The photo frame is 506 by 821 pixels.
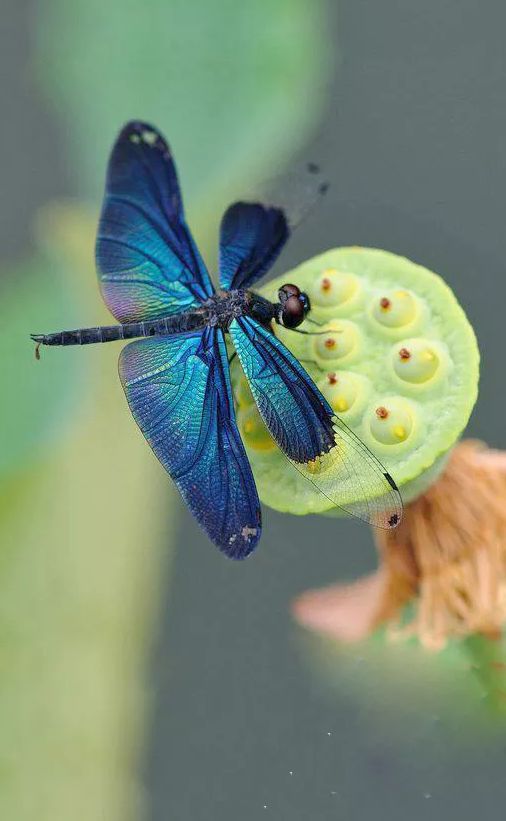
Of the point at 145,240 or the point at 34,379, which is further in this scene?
the point at 34,379

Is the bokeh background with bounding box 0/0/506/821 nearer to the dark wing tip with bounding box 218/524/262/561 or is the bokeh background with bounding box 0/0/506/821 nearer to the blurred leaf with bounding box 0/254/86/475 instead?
the blurred leaf with bounding box 0/254/86/475

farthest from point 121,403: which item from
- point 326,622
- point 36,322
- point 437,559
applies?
point 437,559

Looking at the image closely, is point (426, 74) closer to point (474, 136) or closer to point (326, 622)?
point (474, 136)

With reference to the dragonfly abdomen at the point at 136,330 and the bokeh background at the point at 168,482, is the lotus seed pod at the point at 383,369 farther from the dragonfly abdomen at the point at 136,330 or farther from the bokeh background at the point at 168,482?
the bokeh background at the point at 168,482

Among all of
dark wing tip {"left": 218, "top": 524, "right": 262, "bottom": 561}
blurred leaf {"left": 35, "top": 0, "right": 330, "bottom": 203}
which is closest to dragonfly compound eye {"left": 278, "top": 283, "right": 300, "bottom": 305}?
dark wing tip {"left": 218, "top": 524, "right": 262, "bottom": 561}

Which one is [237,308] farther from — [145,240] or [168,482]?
[168,482]

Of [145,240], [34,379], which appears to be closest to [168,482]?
[34,379]

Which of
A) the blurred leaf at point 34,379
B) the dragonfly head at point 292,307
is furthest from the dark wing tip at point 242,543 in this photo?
the blurred leaf at point 34,379
